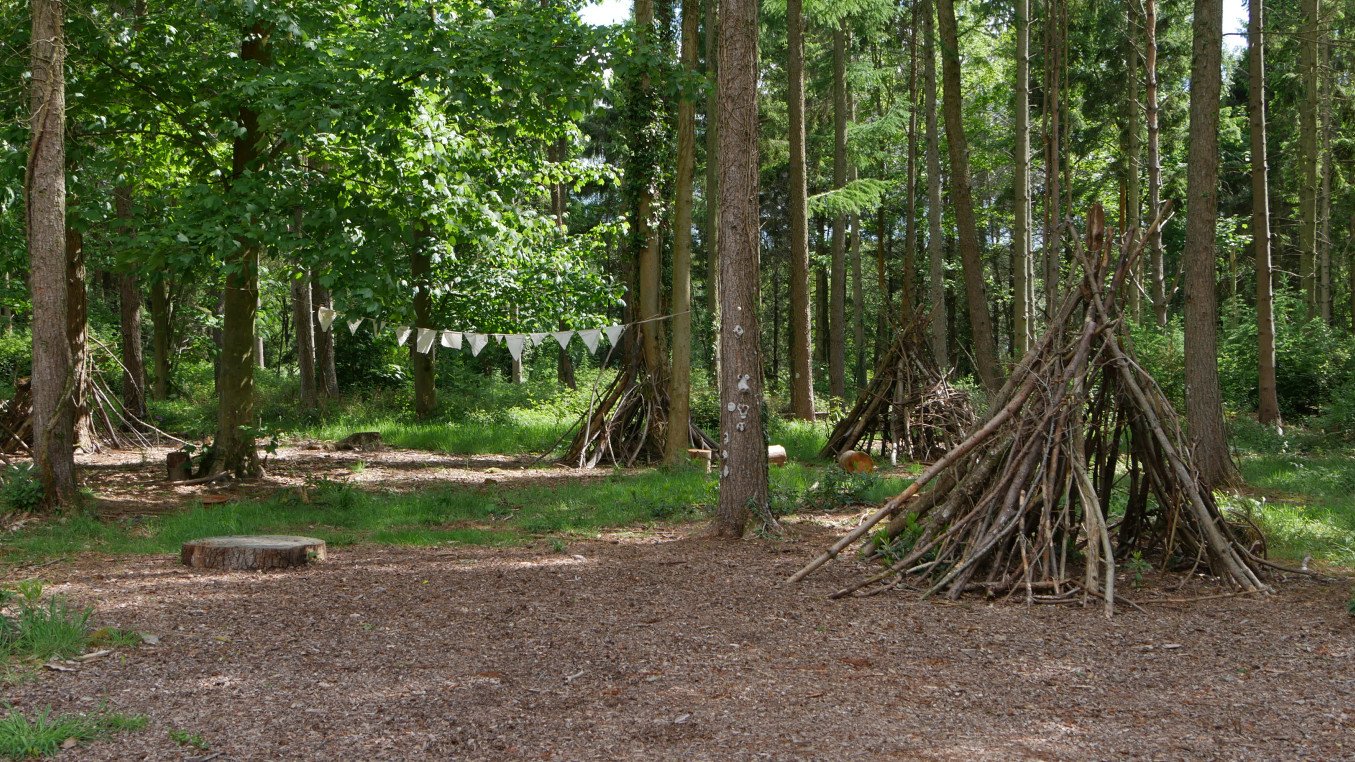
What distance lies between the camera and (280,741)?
3.56 meters

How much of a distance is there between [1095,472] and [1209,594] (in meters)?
1.12

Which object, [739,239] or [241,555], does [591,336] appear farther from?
[241,555]

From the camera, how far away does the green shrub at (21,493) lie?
27.0 feet

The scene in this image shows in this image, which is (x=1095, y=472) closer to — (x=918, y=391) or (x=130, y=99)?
(x=918, y=391)

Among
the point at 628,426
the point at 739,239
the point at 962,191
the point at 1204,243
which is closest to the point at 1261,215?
the point at 962,191

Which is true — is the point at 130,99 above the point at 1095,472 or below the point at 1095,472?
above

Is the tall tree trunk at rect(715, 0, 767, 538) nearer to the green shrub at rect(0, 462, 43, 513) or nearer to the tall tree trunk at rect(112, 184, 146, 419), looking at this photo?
the green shrub at rect(0, 462, 43, 513)

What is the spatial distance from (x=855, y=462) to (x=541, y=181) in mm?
6893

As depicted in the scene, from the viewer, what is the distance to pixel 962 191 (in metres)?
12.5

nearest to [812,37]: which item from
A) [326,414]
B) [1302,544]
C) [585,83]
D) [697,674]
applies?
[326,414]

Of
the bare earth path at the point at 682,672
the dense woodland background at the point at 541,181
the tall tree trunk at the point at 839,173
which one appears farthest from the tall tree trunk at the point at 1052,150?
the bare earth path at the point at 682,672

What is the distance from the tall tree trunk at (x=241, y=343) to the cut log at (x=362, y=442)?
395 centimetres

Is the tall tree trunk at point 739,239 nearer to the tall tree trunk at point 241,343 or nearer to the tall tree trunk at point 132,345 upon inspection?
the tall tree trunk at point 241,343

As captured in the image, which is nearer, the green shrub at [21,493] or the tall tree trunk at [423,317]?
the green shrub at [21,493]
